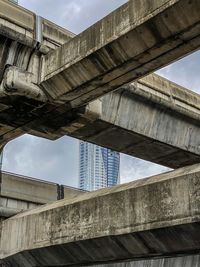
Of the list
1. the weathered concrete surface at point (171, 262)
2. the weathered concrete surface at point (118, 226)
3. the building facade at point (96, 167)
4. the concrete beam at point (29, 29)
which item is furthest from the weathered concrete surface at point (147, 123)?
the building facade at point (96, 167)

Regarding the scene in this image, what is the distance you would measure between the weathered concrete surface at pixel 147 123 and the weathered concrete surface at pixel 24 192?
2085mm

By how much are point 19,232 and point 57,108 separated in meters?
3.39

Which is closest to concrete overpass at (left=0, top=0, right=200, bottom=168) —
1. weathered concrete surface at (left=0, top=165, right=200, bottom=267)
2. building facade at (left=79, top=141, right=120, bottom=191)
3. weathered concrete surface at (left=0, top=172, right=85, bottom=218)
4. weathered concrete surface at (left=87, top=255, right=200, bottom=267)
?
weathered concrete surface at (left=0, top=172, right=85, bottom=218)

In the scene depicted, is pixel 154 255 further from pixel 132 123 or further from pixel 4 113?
pixel 132 123

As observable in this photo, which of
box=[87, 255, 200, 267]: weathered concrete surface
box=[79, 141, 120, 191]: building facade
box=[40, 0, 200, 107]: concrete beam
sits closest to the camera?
box=[87, 255, 200, 267]: weathered concrete surface

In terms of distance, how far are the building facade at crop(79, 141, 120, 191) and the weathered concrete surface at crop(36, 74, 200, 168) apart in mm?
140808

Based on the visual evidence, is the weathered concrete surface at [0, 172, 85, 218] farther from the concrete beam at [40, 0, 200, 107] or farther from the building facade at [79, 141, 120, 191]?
Result: the building facade at [79, 141, 120, 191]

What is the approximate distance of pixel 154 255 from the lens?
22.6 feet

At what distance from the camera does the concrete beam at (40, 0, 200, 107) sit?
8.12 metres

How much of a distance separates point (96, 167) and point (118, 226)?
6071 inches

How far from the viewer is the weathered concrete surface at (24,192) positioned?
14500mm

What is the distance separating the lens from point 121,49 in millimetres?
9070

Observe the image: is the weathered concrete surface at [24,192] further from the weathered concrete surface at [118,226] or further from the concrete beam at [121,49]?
the weathered concrete surface at [118,226]

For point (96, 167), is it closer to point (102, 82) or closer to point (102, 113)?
point (102, 113)
